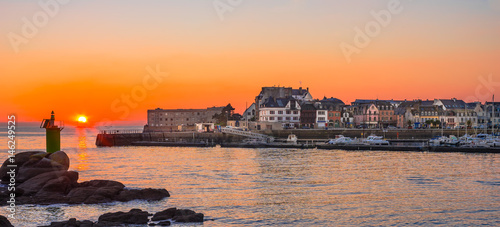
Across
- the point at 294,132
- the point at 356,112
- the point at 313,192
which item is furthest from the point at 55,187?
the point at 356,112

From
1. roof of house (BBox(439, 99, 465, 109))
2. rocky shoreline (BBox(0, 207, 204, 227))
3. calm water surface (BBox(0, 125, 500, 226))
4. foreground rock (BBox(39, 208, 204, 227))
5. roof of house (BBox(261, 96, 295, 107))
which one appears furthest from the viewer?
roof of house (BBox(439, 99, 465, 109))

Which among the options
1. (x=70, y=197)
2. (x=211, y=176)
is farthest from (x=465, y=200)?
(x=70, y=197)

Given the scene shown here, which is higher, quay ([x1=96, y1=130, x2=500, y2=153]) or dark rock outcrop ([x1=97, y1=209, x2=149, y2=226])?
quay ([x1=96, y1=130, x2=500, y2=153])

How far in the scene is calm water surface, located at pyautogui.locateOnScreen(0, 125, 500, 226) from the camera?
1214 inches

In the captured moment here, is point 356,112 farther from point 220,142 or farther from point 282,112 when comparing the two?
point 220,142

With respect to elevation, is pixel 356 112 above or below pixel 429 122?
above

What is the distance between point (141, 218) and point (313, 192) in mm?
15510

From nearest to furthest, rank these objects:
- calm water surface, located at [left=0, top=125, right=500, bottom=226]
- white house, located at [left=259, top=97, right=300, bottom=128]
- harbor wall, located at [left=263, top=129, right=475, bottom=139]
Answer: calm water surface, located at [left=0, top=125, right=500, bottom=226] < harbor wall, located at [left=263, top=129, right=475, bottom=139] < white house, located at [left=259, top=97, right=300, bottom=128]

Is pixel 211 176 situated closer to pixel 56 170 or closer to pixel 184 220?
pixel 56 170

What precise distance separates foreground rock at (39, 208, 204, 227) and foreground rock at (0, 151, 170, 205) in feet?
20.2

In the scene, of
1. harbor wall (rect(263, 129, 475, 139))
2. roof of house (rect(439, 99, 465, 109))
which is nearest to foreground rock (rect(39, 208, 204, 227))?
harbor wall (rect(263, 129, 475, 139))

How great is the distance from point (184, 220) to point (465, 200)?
19517 mm

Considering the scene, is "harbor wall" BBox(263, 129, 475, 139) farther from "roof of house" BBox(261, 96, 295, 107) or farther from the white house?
"roof of house" BBox(261, 96, 295, 107)

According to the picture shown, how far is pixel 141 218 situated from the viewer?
93.1 ft
